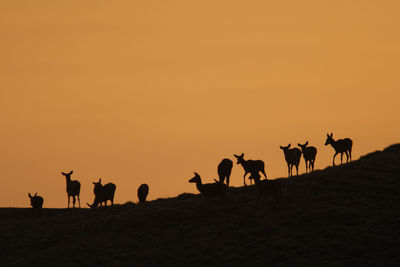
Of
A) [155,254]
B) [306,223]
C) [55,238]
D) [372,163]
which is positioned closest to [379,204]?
[306,223]

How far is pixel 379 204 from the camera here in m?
53.7

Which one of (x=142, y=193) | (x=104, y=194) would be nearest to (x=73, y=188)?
(x=104, y=194)

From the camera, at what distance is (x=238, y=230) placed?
50844mm

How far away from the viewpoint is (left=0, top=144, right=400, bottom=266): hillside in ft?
156

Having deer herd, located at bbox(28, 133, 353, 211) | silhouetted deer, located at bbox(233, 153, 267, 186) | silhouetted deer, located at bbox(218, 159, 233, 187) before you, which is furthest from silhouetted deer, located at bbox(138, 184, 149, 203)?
silhouetted deer, located at bbox(233, 153, 267, 186)

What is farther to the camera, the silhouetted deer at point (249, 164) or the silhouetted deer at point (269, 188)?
the silhouetted deer at point (249, 164)

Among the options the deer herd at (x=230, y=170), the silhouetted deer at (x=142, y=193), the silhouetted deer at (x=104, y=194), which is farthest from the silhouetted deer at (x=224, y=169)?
the silhouetted deer at (x=104, y=194)

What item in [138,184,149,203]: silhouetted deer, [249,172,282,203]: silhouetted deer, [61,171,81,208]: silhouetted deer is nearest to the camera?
[249,172,282,203]: silhouetted deer

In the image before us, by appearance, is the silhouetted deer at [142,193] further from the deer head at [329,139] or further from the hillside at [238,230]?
the deer head at [329,139]

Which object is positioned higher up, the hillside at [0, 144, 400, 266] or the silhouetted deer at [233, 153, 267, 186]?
the silhouetted deer at [233, 153, 267, 186]

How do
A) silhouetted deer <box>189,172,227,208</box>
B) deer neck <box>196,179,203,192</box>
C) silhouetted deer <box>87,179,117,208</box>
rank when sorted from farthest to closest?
silhouetted deer <box>87,179,117,208</box>
deer neck <box>196,179,203,192</box>
silhouetted deer <box>189,172,227,208</box>

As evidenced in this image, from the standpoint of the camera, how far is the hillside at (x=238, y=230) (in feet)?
156

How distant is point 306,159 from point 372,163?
15.3 ft

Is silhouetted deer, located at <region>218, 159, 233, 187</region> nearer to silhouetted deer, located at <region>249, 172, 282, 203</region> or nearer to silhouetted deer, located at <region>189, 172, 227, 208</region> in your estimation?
silhouetted deer, located at <region>189, 172, 227, 208</region>
